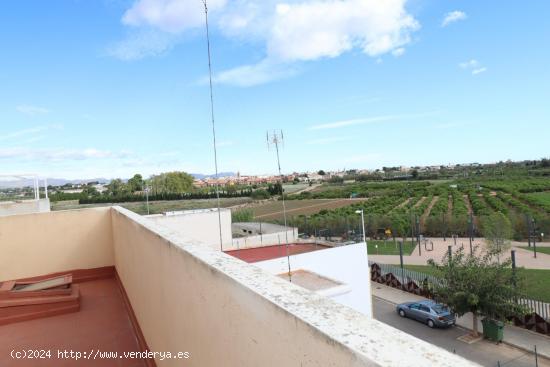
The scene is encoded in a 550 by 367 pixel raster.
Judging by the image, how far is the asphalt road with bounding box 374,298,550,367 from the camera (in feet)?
36.8

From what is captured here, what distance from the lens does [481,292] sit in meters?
12.9

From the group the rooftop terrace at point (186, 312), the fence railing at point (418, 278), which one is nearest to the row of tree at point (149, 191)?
the fence railing at point (418, 278)

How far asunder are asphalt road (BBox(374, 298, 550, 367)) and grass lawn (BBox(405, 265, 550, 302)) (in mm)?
3115

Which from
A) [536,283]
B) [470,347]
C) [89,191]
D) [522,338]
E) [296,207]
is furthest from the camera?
[296,207]

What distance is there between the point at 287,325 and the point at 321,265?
9.56 m

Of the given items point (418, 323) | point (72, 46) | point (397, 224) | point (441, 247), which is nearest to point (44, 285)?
point (72, 46)

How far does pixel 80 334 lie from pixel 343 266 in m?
8.07

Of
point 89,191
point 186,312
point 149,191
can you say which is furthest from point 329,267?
point 89,191

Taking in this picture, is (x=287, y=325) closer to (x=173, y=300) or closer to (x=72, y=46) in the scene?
(x=173, y=300)

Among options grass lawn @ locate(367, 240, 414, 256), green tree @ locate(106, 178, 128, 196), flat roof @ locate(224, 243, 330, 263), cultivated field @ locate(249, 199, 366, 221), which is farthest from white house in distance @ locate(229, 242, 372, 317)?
cultivated field @ locate(249, 199, 366, 221)

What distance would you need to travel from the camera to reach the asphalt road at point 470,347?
1123 cm

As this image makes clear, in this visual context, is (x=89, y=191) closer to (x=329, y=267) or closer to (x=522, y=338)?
(x=329, y=267)

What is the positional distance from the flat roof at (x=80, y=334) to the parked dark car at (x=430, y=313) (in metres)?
12.5

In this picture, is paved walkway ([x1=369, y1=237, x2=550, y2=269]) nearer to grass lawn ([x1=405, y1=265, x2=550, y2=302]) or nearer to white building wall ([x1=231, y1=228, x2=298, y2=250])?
grass lawn ([x1=405, y1=265, x2=550, y2=302])
